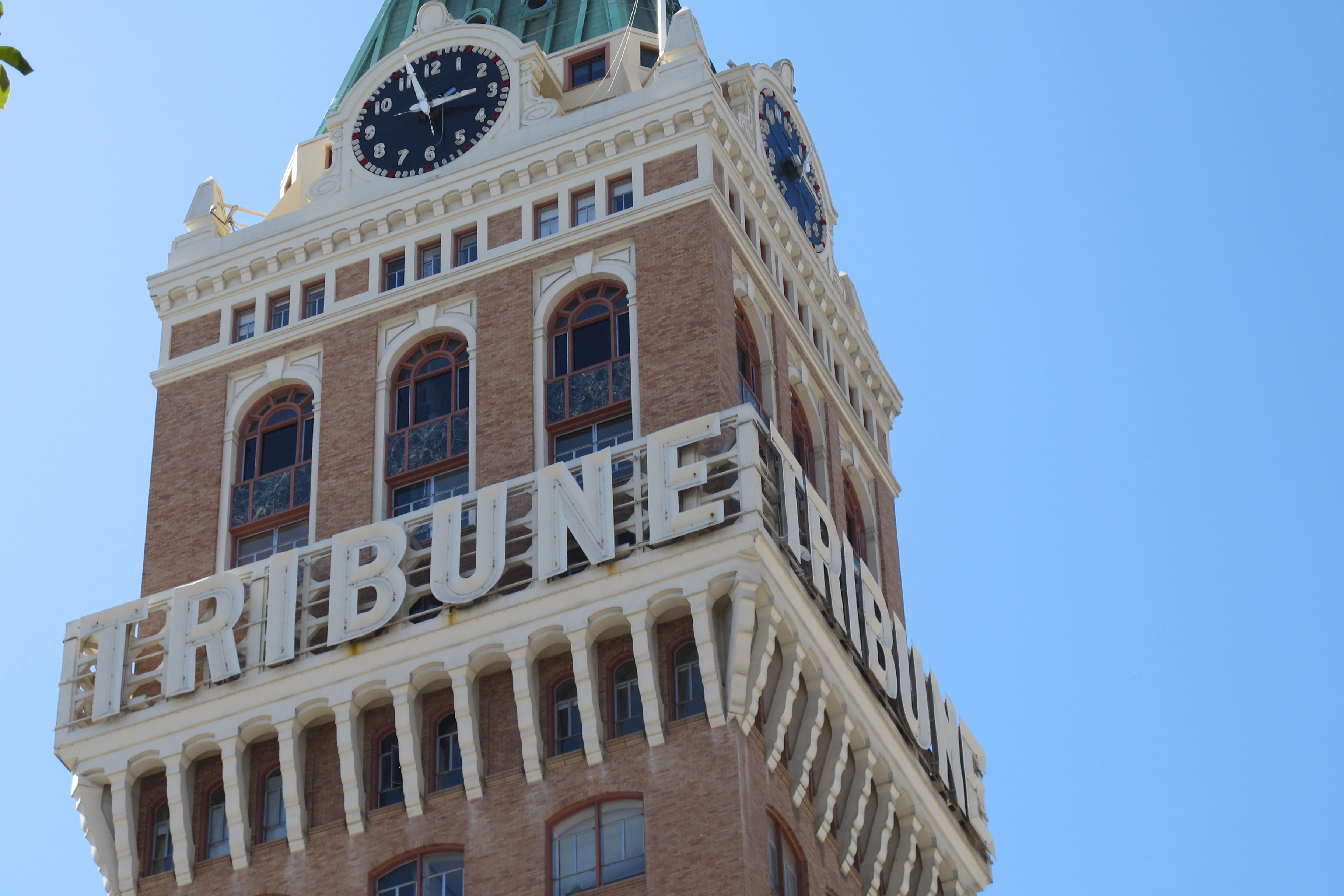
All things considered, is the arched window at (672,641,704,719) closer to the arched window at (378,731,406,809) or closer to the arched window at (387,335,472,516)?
the arched window at (378,731,406,809)

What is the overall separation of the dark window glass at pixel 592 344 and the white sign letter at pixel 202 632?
27.7 ft

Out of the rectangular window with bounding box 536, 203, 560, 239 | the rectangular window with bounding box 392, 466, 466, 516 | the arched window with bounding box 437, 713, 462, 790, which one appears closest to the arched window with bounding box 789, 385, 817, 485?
the rectangular window with bounding box 536, 203, 560, 239

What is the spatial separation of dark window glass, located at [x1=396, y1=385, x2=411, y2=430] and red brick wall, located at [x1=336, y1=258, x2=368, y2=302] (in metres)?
3.16

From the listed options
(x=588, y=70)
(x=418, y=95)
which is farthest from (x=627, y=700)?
(x=588, y=70)

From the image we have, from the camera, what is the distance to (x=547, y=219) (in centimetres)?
5056

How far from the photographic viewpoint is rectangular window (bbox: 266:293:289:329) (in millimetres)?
52062

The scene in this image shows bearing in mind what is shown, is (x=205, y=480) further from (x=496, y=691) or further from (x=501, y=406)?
(x=496, y=691)

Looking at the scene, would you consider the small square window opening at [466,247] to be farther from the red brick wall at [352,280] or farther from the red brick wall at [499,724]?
the red brick wall at [499,724]

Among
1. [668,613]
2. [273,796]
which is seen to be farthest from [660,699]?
[273,796]

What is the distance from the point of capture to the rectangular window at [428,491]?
4684cm

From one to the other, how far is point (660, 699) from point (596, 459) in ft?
16.0

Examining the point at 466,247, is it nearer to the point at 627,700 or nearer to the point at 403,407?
the point at 403,407

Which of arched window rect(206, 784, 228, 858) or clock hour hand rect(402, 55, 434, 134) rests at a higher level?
clock hour hand rect(402, 55, 434, 134)

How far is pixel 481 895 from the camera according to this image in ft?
132
